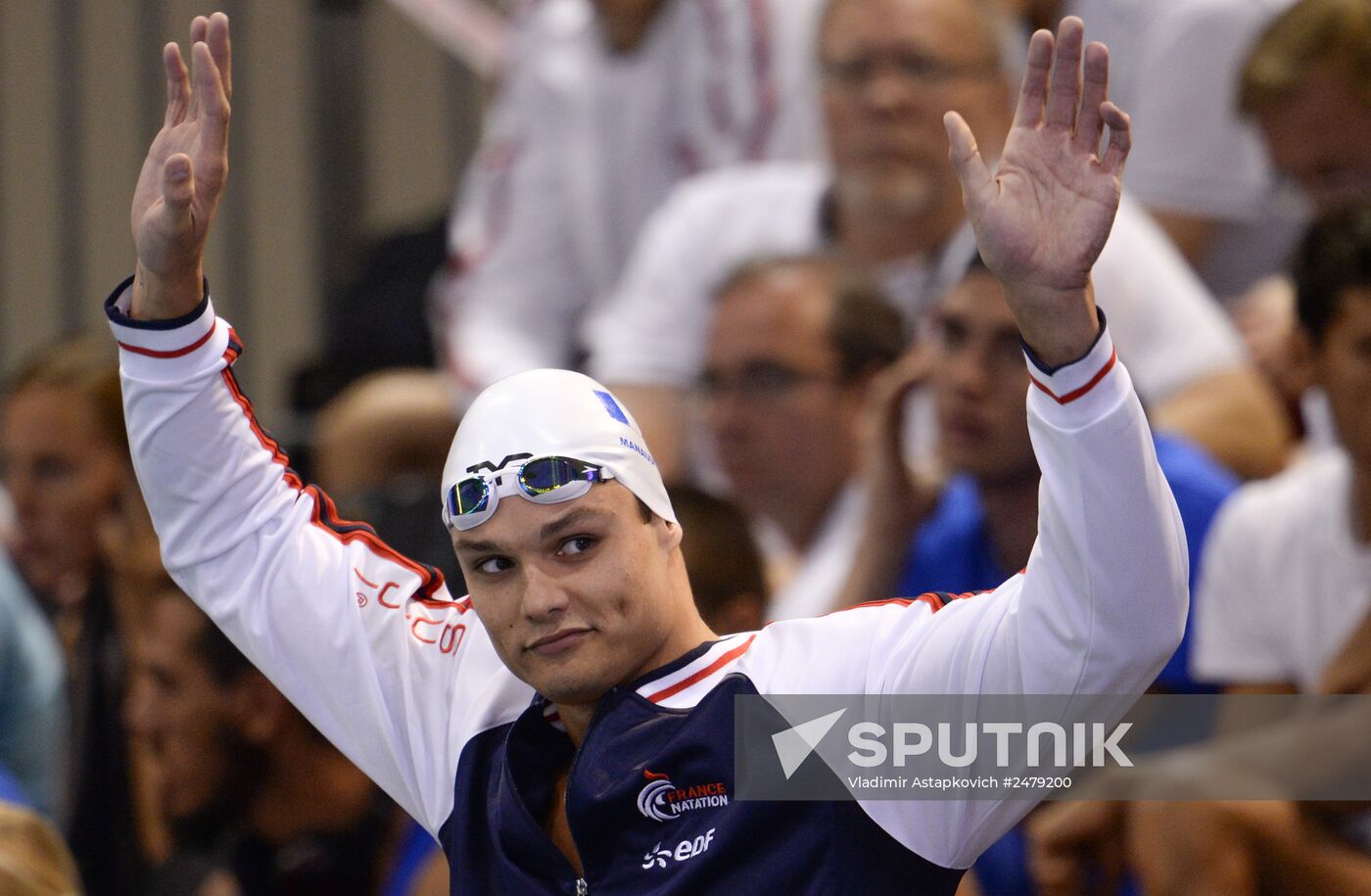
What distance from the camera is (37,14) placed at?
5934mm

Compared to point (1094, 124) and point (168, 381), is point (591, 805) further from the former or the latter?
point (1094, 124)

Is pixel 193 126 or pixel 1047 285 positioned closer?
pixel 1047 285

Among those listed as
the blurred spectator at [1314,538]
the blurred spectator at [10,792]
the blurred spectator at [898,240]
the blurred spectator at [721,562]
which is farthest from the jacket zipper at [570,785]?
the blurred spectator at [898,240]

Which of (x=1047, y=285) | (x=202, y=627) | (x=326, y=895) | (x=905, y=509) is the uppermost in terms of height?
(x=1047, y=285)

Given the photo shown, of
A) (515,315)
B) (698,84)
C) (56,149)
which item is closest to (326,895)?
(515,315)

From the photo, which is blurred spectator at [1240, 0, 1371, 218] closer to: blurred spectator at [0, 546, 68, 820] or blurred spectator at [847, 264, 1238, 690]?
blurred spectator at [847, 264, 1238, 690]

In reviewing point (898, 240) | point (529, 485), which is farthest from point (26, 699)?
point (529, 485)

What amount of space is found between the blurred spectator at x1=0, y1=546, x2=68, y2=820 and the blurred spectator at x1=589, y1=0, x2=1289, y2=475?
1.34 metres

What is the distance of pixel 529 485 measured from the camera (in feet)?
6.46

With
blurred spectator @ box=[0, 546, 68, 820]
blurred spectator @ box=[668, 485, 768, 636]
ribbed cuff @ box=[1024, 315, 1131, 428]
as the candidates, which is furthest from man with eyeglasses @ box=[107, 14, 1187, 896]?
blurred spectator @ box=[0, 546, 68, 820]

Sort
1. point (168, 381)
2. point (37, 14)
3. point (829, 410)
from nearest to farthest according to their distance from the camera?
point (168, 381)
point (829, 410)
point (37, 14)

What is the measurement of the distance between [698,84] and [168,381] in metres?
2.76

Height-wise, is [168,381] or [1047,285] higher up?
[1047,285]

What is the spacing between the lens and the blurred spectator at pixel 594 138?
15.4ft
